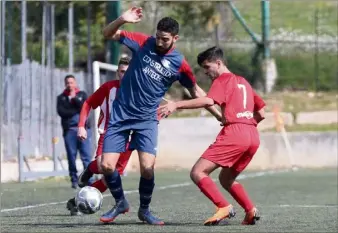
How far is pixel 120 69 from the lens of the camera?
1217 cm

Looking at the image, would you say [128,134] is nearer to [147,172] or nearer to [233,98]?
[147,172]

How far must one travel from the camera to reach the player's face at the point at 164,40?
35.3 feet

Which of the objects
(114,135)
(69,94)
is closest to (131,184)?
(69,94)

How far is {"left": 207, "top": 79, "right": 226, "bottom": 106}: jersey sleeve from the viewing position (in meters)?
10.9

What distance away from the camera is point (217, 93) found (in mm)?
10961

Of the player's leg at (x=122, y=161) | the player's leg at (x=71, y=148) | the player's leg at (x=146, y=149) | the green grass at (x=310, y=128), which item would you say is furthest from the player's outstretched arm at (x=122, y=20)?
the green grass at (x=310, y=128)

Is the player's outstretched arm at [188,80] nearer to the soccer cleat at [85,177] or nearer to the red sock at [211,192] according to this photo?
the red sock at [211,192]

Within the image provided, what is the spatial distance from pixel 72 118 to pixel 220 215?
333 inches

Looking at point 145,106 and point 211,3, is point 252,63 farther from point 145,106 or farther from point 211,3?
point 145,106

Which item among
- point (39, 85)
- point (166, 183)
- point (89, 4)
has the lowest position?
point (166, 183)

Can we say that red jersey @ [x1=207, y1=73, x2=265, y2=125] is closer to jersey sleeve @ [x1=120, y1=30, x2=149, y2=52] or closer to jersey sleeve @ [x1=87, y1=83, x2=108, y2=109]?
jersey sleeve @ [x1=120, y1=30, x2=149, y2=52]

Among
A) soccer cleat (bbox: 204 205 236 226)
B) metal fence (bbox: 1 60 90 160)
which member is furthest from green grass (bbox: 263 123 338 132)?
soccer cleat (bbox: 204 205 236 226)

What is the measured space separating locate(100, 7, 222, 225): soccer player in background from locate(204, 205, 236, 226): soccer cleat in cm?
50

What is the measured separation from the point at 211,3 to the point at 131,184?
1040 centimetres
